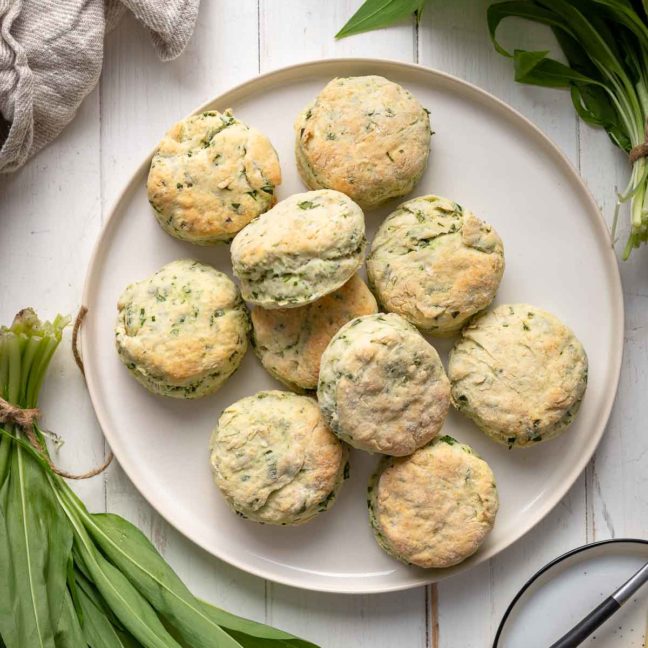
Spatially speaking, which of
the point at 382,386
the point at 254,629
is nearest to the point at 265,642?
the point at 254,629

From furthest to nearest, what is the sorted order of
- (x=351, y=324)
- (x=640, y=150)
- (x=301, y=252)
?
(x=640, y=150) < (x=351, y=324) < (x=301, y=252)

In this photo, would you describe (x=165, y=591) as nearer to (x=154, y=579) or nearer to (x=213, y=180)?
(x=154, y=579)

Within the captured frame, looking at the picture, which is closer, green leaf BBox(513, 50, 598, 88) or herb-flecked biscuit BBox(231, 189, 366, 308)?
herb-flecked biscuit BBox(231, 189, 366, 308)

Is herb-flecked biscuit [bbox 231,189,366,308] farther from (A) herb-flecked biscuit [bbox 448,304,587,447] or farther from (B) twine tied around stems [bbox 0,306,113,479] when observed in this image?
(B) twine tied around stems [bbox 0,306,113,479]

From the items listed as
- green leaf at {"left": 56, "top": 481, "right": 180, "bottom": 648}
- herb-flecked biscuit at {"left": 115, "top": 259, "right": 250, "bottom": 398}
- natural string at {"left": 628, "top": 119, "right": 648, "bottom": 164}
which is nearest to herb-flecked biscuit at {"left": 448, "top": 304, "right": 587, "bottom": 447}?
natural string at {"left": 628, "top": 119, "right": 648, "bottom": 164}

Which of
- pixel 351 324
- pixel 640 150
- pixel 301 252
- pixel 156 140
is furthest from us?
pixel 156 140

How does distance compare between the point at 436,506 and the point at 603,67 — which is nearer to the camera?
the point at 436,506

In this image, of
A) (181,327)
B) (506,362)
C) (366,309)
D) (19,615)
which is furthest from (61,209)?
(506,362)
